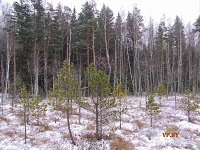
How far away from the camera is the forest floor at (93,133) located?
10.1 m

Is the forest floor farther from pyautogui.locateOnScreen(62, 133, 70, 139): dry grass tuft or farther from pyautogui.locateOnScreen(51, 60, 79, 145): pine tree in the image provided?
pyautogui.locateOnScreen(51, 60, 79, 145): pine tree

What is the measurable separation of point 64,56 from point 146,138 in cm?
1996

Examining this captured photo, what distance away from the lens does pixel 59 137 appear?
1101 cm

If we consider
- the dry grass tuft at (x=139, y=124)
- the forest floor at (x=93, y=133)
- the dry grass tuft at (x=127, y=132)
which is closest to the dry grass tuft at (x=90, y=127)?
the forest floor at (x=93, y=133)

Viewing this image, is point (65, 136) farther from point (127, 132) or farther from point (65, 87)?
point (127, 132)

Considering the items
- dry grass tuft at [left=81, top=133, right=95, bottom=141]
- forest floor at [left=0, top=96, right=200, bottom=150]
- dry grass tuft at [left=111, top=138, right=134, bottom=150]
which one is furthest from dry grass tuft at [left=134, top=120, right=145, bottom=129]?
dry grass tuft at [left=81, top=133, right=95, bottom=141]

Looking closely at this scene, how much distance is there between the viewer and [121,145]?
10125 mm

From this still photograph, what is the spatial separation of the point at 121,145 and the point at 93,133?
2.36 m

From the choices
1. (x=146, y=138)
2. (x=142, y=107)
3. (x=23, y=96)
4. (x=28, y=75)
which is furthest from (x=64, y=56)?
(x=146, y=138)

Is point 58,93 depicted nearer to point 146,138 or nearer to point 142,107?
point 146,138

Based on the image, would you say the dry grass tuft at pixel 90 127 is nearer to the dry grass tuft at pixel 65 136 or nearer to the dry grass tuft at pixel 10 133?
the dry grass tuft at pixel 65 136

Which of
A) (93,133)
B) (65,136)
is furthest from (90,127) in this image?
(65,136)

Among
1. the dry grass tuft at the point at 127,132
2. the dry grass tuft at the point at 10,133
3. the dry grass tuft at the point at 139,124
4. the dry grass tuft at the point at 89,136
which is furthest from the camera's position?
the dry grass tuft at the point at 139,124

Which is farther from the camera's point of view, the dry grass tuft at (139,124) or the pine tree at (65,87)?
the dry grass tuft at (139,124)
